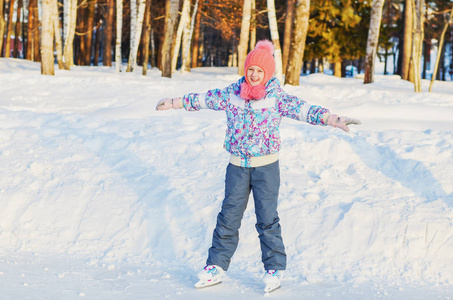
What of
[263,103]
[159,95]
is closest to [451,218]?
[263,103]

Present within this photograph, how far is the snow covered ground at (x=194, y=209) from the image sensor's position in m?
4.36

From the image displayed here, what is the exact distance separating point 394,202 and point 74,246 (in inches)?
123

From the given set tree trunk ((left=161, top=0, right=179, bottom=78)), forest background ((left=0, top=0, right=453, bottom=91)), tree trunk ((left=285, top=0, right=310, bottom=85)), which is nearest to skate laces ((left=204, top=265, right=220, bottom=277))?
tree trunk ((left=285, top=0, right=310, bottom=85))

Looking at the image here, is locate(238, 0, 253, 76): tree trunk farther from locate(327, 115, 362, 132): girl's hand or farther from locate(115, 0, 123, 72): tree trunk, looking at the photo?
locate(327, 115, 362, 132): girl's hand

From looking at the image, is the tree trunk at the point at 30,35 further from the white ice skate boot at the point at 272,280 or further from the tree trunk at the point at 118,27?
the white ice skate boot at the point at 272,280

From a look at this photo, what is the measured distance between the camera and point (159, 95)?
1120 cm

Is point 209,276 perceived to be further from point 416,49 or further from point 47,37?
point 47,37

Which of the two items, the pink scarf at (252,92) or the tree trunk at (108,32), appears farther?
the tree trunk at (108,32)

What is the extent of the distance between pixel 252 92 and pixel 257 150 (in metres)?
0.42

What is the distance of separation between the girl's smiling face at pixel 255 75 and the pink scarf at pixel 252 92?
1.5 inches

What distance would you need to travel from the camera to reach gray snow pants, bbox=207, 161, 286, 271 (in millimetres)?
4082

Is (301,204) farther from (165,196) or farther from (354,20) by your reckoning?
(354,20)

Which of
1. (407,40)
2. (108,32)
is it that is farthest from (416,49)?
(108,32)

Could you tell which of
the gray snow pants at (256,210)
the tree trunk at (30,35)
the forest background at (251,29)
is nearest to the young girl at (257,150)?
the gray snow pants at (256,210)
